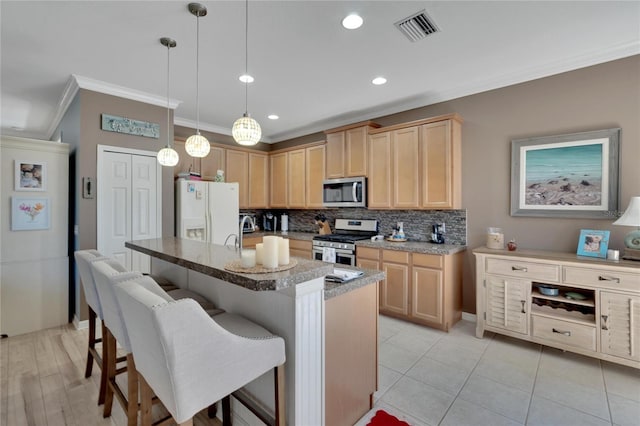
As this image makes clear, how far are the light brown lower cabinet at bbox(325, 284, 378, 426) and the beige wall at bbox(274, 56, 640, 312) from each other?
2.10 m

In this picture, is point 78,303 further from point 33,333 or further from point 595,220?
point 595,220

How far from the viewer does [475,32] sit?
230 cm

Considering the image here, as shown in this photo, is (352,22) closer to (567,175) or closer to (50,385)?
(567,175)

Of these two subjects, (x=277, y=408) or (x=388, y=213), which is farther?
(x=388, y=213)

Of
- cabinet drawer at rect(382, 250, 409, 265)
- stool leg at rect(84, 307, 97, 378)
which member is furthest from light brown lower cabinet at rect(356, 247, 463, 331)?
stool leg at rect(84, 307, 97, 378)

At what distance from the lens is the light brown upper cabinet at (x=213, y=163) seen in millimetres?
4582

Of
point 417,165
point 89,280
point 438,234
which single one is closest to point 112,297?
point 89,280

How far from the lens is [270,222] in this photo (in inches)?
222

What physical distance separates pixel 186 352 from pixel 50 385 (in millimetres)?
2130

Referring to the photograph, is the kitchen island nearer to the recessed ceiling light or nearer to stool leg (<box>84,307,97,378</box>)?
stool leg (<box>84,307,97,378</box>)

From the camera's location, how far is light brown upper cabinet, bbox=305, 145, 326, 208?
4.69 meters

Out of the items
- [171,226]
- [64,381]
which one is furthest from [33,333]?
[171,226]

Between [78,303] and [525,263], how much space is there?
4.67 meters

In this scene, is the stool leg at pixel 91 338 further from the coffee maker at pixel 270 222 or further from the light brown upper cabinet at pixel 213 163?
the coffee maker at pixel 270 222
